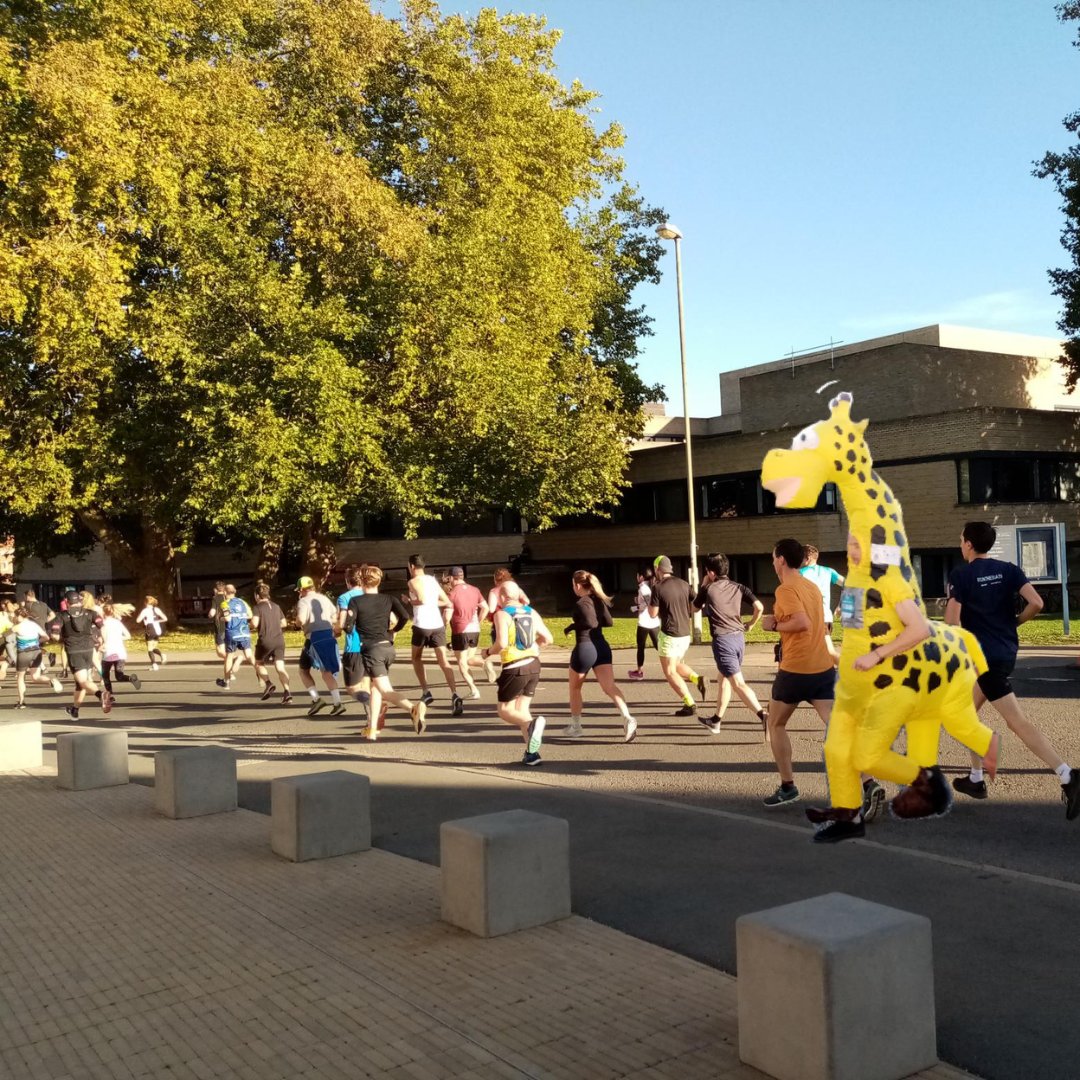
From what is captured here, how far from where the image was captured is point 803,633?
7.98 meters

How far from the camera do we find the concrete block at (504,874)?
5867 millimetres

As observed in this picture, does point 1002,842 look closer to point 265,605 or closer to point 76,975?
point 76,975

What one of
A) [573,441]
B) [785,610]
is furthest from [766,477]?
[573,441]

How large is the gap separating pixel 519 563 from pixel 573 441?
59.0 ft

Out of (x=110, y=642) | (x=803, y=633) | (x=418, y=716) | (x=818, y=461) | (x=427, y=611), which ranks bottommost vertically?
(x=418, y=716)

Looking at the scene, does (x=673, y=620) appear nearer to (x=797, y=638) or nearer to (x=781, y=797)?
(x=781, y=797)

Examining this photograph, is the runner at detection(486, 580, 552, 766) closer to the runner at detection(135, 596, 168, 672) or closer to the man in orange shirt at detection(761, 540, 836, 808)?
the man in orange shirt at detection(761, 540, 836, 808)

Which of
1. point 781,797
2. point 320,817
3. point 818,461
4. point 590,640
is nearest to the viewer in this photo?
point 818,461

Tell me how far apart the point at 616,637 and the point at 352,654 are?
1406cm

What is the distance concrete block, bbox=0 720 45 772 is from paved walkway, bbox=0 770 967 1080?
491cm

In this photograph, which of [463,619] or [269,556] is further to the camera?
[269,556]

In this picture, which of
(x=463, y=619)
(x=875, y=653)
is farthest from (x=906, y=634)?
(x=463, y=619)

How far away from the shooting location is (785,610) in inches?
313

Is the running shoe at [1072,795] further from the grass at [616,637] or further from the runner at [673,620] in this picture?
the grass at [616,637]
